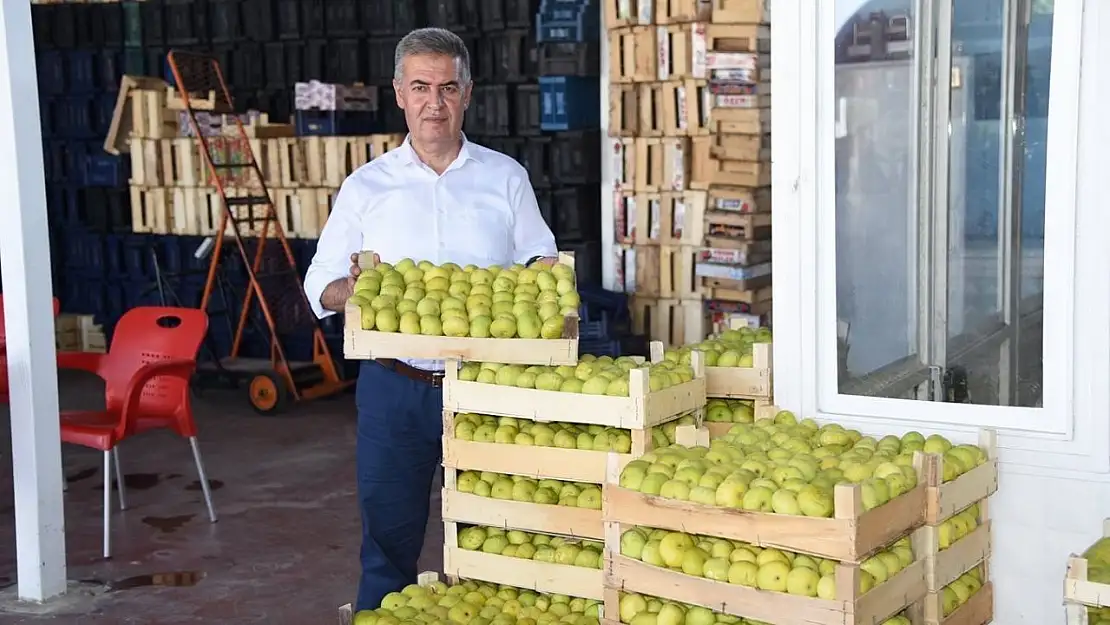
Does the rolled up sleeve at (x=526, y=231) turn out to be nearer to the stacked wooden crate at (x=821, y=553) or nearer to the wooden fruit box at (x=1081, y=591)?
the stacked wooden crate at (x=821, y=553)

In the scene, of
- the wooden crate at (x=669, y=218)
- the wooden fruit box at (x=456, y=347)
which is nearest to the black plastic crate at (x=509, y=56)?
the wooden crate at (x=669, y=218)

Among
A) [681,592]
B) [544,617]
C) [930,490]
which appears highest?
[930,490]

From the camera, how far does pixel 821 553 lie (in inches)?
105

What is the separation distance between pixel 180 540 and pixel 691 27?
4553 millimetres

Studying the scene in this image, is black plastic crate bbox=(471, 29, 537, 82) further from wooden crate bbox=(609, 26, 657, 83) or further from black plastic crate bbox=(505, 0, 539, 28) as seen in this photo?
wooden crate bbox=(609, 26, 657, 83)

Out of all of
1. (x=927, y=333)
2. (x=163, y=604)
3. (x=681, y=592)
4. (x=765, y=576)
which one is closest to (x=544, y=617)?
(x=681, y=592)

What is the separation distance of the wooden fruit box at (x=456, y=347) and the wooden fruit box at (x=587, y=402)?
3.4 inches

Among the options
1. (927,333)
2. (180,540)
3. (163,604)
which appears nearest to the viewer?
(927,333)

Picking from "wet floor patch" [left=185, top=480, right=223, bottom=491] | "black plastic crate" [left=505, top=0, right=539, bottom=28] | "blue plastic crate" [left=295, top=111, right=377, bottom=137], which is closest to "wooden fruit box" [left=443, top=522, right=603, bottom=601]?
"wet floor patch" [left=185, top=480, right=223, bottom=491]

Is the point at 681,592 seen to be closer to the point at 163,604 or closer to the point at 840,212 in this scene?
the point at 840,212

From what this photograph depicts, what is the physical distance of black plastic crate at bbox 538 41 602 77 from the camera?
28.1 feet

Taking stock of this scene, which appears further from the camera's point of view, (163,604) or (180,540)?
(180,540)

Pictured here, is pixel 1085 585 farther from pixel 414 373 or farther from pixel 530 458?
pixel 414 373

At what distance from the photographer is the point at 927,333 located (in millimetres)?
3572
